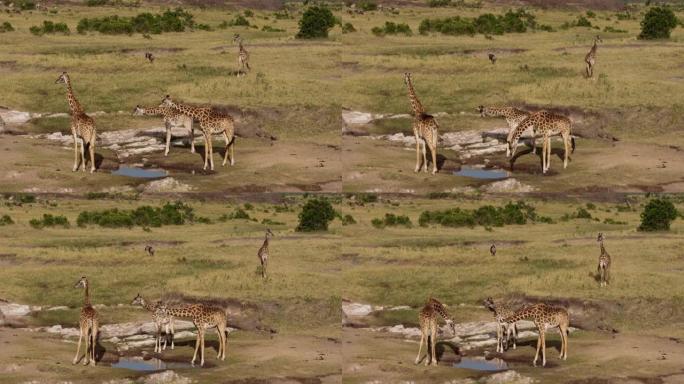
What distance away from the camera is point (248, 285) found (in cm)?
4925

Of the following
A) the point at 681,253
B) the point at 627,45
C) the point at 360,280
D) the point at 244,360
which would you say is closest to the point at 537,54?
the point at 627,45

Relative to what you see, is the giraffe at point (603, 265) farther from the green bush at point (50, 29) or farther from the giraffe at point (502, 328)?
the green bush at point (50, 29)

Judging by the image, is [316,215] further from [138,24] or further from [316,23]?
[138,24]

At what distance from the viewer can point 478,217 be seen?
5234cm

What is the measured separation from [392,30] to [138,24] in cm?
854

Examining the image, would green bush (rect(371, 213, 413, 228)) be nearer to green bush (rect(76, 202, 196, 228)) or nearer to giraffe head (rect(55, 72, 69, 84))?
green bush (rect(76, 202, 196, 228))

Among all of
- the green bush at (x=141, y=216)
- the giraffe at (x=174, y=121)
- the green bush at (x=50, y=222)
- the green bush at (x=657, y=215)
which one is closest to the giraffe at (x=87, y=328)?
the giraffe at (x=174, y=121)

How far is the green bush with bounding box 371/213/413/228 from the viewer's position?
167ft

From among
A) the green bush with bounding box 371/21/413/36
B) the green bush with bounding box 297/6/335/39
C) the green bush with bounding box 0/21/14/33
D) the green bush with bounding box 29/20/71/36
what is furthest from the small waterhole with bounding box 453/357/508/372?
the green bush with bounding box 0/21/14/33

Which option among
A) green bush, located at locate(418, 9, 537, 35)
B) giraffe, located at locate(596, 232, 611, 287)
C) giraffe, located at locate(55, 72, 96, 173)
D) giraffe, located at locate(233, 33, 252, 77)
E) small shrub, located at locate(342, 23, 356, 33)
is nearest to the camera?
giraffe, located at locate(55, 72, 96, 173)

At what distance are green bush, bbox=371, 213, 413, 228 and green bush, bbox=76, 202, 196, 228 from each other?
5.93 meters

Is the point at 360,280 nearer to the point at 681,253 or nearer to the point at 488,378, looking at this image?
the point at 488,378

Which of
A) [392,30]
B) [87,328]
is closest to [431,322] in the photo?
[87,328]

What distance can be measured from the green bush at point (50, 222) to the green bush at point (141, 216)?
1.30ft
